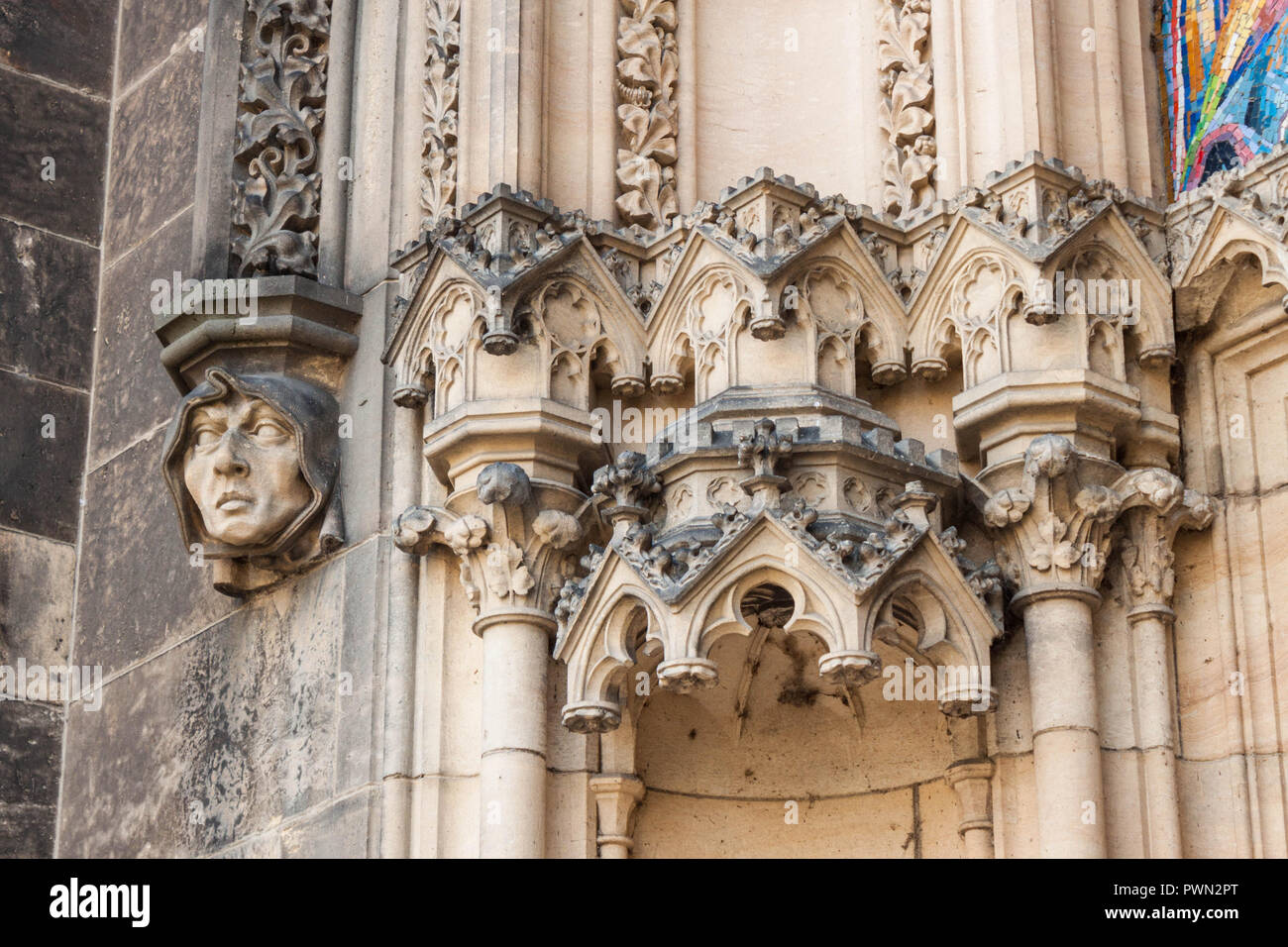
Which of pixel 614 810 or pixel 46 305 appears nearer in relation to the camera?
pixel 614 810

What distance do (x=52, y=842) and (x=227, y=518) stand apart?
1579mm

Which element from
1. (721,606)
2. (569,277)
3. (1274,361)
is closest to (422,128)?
(569,277)

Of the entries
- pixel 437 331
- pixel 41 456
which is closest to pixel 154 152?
pixel 41 456

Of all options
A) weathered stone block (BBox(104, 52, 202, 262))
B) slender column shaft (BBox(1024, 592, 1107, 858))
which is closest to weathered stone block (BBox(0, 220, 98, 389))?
weathered stone block (BBox(104, 52, 202, 262))

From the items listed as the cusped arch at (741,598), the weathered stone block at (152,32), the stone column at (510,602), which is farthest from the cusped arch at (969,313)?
the weathered stone block at (152,32)

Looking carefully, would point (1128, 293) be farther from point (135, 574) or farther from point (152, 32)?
point (152, 32)

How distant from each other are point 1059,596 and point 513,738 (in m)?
1.50

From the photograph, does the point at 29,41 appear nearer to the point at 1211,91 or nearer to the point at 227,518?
the point at 227,518

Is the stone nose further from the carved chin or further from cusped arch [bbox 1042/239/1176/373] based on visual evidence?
cusped arch [bbox 1042/239/1176/373]

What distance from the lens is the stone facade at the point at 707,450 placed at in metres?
7.61

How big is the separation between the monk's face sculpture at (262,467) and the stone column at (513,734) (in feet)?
2.55

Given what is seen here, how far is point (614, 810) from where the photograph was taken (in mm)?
7844

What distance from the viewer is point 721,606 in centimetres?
746

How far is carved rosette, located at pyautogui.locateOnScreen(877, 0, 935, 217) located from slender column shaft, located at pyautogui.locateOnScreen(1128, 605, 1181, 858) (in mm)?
1394
